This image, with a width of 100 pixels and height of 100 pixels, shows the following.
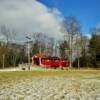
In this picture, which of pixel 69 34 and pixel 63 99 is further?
pixel 69 34

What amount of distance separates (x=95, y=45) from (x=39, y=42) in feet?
116

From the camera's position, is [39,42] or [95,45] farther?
[39,42]

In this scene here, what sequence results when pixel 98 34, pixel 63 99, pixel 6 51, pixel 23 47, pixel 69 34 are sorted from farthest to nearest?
pixel 23 47 < pixel 6 51 < pixel 98 34 < pixel 69 34 < pixel 63 99

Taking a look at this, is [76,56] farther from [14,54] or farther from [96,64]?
[14,54]

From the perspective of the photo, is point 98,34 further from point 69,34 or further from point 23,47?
point 23,47

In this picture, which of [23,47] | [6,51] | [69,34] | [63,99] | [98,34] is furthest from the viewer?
[23,47]

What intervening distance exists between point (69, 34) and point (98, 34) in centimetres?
1060

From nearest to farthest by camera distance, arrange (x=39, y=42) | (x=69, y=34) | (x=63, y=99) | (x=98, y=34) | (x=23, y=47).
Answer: (x=63, y=99)
(x=69, y=34)
(x=98, y=34)
(x=23, y=47)
(x=39, y=42)

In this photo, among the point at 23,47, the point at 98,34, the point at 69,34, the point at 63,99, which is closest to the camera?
the point at 63,99

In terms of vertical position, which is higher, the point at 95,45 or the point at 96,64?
the point at 95,45

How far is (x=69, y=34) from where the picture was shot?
83.1 m

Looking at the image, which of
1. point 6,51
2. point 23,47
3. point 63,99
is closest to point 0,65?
point 6,51

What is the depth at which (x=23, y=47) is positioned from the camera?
108 meters

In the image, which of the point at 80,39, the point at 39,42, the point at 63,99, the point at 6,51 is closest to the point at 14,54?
the point at 6,51
